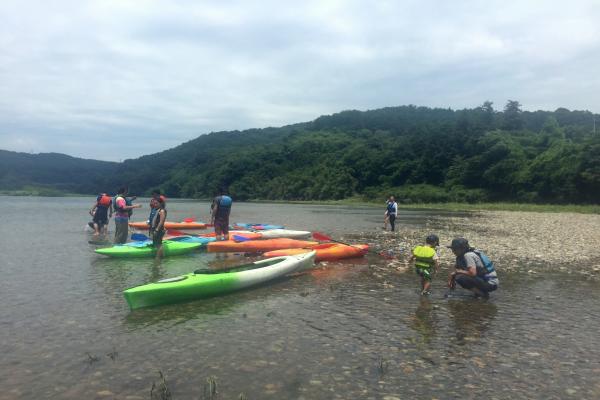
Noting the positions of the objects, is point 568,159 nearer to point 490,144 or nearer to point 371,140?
point 490,144

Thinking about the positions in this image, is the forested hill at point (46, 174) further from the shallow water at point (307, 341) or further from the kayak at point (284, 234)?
the shallow water at point (307, 341)

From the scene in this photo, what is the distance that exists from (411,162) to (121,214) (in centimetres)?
10199

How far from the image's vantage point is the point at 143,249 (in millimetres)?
15992

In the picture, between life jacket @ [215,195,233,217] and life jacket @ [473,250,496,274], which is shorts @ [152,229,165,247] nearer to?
life jacket @ [215,195,233,217]

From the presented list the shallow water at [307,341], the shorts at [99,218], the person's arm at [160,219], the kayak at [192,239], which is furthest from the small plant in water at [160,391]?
the shorts at [99,218]

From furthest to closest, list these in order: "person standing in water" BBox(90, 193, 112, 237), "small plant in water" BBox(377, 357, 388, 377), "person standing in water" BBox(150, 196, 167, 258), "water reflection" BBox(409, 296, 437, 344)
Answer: "person standing in water" BBox(90, 193, 112, 237), "person standing in water" BBox(150, 196, 167, 258), "water reflection" BBox(409, 296, 437, 344), "small plant in water" BBox(377, 357, 388, 377)

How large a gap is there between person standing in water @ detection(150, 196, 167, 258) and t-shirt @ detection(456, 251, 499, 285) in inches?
378

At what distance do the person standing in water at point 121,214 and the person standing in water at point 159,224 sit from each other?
2814 mm

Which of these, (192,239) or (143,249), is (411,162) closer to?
(192,239)

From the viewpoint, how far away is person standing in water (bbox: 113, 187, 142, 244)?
717 inches

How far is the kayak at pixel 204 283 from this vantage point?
9211 millimetres

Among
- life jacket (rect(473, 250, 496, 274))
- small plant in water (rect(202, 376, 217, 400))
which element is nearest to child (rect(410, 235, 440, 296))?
life jacket (rect(473, 250, 496, 274))

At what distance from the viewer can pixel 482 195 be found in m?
82.1

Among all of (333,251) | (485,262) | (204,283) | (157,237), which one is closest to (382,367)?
(485,262)
